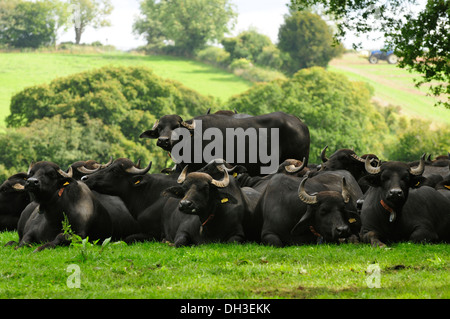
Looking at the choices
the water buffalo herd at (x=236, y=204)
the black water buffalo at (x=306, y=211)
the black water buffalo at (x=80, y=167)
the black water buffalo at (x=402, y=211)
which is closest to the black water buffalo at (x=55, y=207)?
the water buffalo herd at (x=236, y=204)

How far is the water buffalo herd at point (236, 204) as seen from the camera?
1385 cm

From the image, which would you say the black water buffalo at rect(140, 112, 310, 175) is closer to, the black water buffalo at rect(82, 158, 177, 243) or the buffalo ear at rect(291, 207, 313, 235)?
the black water buffalo at rect(82, 158, 177, 243)

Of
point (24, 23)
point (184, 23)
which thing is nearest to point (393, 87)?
point (184, 23)

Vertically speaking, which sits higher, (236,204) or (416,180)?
(416,180)

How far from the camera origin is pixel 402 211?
1397 cm

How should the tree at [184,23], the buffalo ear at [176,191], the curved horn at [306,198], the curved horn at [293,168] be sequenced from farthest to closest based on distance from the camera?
the tree at [184,23] → the curved horn at [293,168] → the buffalo ear at [176,191] → the curved horn at [306,198]

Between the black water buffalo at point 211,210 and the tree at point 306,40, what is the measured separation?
382 feet

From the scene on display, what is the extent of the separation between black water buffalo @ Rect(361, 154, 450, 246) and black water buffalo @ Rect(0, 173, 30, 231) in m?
8.99

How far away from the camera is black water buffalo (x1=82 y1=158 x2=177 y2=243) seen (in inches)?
667

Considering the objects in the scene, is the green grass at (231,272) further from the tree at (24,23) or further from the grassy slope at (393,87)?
the tree at (24,23)

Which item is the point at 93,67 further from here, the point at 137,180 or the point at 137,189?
the point at 137,180

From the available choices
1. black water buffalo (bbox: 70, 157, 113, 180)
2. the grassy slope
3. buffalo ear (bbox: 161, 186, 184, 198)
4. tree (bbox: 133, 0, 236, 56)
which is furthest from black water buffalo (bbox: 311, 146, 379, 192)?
tree (bbox: 133, 0, 236, 56)

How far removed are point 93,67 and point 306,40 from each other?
38150mm
